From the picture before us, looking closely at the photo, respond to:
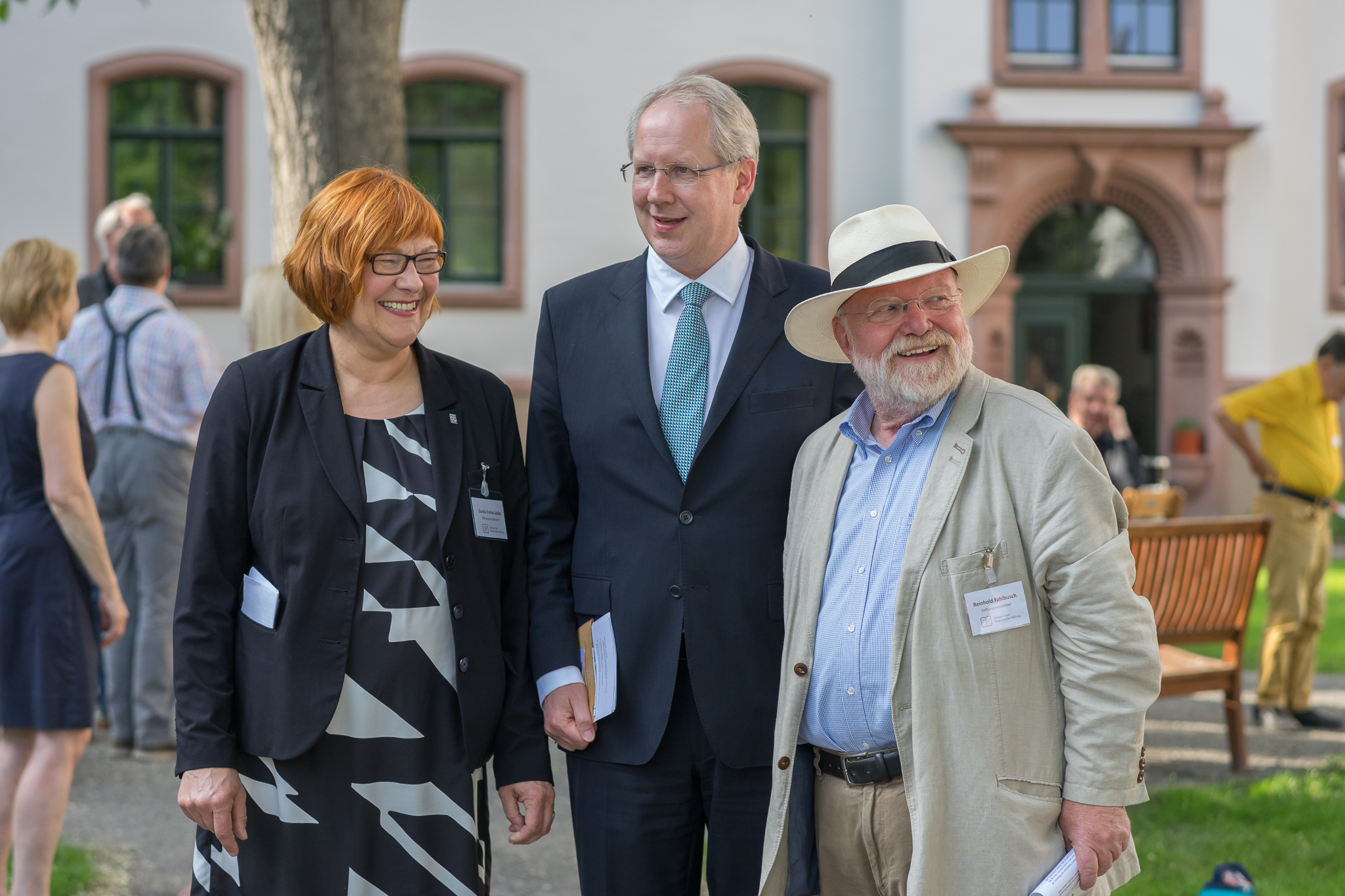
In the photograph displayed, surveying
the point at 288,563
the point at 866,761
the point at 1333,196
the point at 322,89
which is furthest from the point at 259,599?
the point at 1333,196

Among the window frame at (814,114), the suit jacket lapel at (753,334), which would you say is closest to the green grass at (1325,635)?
the suit jacket lapel at (753,334)

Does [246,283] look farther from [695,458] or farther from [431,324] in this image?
[431,324]

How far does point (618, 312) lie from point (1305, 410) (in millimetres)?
5320

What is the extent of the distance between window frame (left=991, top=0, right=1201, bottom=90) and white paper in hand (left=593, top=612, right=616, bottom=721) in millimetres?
13421

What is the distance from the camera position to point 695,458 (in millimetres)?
2729

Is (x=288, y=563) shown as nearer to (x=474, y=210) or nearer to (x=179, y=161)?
(x=474, y=210)

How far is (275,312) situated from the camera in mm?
4555

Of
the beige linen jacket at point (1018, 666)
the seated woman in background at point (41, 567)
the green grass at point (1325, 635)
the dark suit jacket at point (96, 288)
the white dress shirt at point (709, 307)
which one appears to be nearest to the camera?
the beige linen jacket at point (1018, 666)

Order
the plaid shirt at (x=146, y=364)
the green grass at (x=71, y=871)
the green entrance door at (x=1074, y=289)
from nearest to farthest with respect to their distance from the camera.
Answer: the green grass at (x=71, y=871), the plaid shirt at (x=146, y=364), the green entrance door at (x=1074, y=289)

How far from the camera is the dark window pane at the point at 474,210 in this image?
14828mm

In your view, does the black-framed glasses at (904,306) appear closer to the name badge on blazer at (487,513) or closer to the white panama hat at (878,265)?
the white panama hat at (878,265)

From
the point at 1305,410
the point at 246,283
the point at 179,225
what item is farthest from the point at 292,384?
the point at 179,225

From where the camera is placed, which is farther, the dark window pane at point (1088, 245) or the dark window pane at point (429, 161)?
the dark window pane at point (1088, 245)

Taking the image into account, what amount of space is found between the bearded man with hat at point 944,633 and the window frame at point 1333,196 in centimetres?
1462
